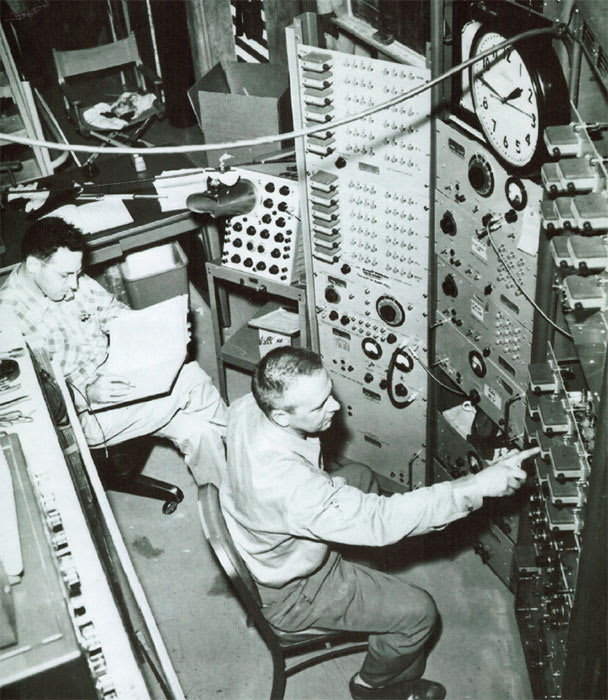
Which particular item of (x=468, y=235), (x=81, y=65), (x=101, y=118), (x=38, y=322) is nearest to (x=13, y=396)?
(x=38, y=322)

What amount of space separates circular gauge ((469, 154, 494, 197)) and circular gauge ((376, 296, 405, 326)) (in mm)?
672

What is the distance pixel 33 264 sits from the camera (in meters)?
3.12

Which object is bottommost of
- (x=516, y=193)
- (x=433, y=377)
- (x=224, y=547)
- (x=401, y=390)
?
(x=401, y=390)

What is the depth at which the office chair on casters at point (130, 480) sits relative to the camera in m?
3.55

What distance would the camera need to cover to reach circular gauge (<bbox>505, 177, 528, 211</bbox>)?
2.25 meters

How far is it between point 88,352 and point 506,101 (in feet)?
6.82

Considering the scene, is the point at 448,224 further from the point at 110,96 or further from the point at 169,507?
the point at 110,96

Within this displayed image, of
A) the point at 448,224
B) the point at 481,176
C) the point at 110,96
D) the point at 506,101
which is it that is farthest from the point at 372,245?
the point at 110,96

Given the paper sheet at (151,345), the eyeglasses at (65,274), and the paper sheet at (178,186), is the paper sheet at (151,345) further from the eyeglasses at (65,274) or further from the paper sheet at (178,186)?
the paper sheet at (178,186)

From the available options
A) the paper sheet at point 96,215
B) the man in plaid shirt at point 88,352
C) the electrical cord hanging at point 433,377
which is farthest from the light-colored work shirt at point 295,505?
the paper sheet at point 96,215

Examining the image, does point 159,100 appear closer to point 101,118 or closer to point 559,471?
point 101,118

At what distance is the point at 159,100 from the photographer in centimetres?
497

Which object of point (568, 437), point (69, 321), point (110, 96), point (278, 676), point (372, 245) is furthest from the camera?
point (110, 96)

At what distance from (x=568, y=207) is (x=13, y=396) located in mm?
1662
